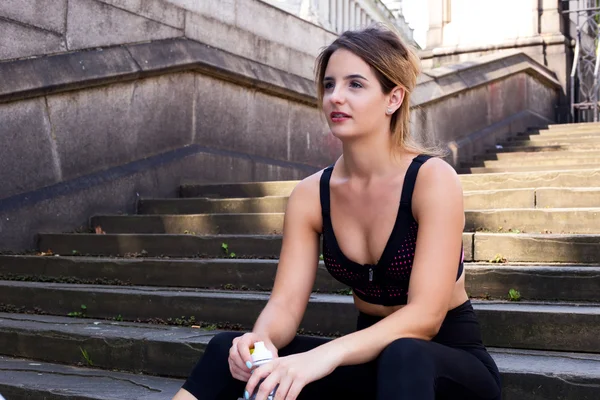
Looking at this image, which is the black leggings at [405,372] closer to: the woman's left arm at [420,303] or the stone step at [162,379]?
the woman's left arm at [420,303]

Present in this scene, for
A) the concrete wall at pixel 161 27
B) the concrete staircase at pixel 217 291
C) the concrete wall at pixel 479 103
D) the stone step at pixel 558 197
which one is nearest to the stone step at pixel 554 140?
the concrete wall at pixel 479 103

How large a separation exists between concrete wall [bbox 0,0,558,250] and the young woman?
12.2ft

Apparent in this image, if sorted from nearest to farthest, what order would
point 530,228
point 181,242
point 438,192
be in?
1. point 438,192
2. point 530,228
3. point 181,242

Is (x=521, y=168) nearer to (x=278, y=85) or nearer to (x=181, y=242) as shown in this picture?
(x=278, y=85)

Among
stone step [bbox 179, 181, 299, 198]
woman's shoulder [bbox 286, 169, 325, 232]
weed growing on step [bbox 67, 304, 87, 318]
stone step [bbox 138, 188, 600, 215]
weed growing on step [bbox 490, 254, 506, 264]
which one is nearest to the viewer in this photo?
woman's shoulder [bbox 286, 169, 325, 232]

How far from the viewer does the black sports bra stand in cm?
260

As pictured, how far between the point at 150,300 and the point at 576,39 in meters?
10.1

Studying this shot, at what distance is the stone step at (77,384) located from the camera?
11.9ft

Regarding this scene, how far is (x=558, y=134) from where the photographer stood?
10.2m

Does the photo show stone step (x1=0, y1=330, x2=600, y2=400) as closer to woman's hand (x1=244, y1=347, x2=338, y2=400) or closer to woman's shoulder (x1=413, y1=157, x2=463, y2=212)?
woman's shoulder (x1=413, y1=157, x2=463, y2=212)

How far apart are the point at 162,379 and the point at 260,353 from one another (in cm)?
169

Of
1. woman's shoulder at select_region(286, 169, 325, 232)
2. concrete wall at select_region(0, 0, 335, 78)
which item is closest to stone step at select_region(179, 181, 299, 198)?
concrete wall at select_region(0, 0, 335, 78)

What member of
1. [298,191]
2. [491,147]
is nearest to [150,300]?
[298,191]

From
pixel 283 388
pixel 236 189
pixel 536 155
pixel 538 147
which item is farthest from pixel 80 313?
pixel 538 147
